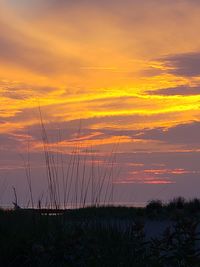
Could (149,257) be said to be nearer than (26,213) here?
Yes

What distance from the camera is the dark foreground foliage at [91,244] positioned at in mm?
6762

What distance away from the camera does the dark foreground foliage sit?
266 inches

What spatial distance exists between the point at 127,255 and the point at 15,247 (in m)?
1.55

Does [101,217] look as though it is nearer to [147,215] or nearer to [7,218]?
[7,218]

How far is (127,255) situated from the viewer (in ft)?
24.5

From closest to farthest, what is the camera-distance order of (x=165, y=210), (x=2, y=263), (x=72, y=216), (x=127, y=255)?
1. (x=127, y=255)
2. (x=2, y=263)
3. (x=72, y=216)
4. (x=165, y=210)

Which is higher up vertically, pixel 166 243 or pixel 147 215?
pixel 166 243

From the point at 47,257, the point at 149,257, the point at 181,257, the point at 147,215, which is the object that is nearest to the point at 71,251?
the point at 47,257

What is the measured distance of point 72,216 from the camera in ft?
29.9

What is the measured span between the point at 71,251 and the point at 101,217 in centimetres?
236

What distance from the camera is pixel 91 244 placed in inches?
298

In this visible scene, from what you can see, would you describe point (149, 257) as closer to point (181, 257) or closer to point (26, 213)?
point (181, 257)

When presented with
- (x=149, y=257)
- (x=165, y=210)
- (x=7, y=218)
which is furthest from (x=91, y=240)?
(x=165, y=210)

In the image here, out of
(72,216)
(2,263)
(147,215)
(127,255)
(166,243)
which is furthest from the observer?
(147,215)
